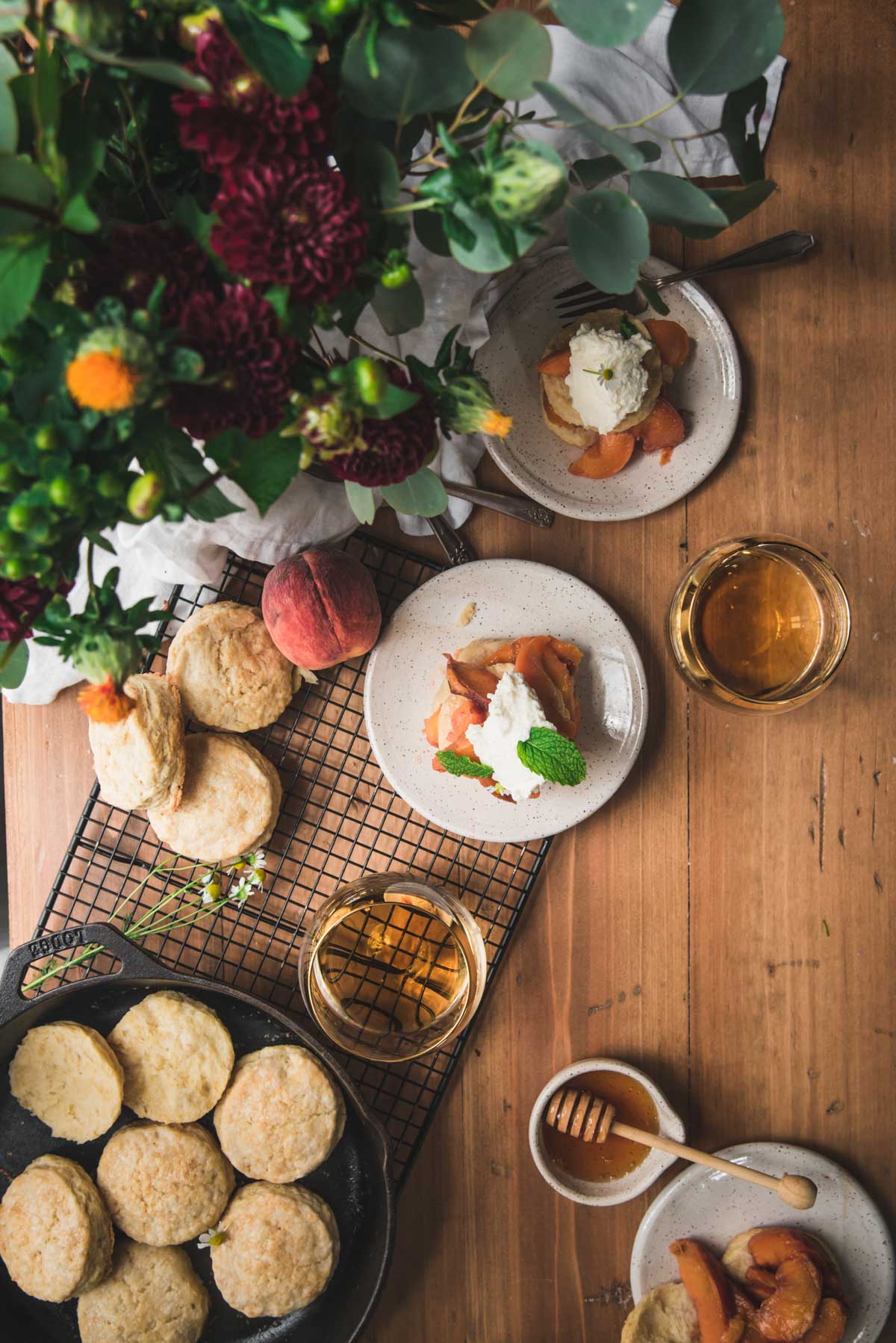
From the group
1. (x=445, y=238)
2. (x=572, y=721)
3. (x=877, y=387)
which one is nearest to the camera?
(x=445, y=238)

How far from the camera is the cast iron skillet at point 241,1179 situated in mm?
1493

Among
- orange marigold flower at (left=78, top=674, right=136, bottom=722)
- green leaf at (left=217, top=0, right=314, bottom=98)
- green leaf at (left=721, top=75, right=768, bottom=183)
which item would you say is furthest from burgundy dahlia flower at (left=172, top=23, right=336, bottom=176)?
green leaf at (left=721, top=75, right=768, bottom=183)

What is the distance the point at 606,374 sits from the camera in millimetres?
1407

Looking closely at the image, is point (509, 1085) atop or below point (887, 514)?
below

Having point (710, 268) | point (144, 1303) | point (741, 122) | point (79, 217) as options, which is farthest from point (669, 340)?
point (144, 1303)

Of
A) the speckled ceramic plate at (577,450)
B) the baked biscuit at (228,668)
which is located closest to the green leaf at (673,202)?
the speckled ceramic plate at (577,450)

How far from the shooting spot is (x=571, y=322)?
153 centimetres

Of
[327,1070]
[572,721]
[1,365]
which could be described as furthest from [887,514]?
[1,365]

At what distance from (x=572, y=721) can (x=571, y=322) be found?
24.2 inches

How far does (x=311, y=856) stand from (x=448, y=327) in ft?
2.76

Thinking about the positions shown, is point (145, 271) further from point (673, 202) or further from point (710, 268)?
point (710, 268)

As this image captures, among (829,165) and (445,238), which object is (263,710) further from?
(829,165)

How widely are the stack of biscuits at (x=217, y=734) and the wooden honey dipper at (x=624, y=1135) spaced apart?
25.1 inches

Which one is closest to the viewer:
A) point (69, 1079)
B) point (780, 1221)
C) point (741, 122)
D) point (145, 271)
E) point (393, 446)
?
point (145, 271)
